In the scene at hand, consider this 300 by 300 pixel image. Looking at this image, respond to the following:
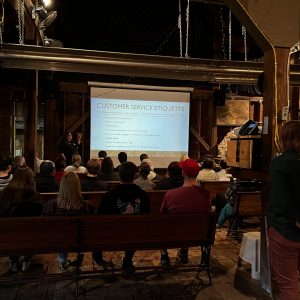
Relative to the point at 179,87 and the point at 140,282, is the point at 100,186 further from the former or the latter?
the point at 179,87

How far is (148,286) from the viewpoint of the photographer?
12.1ft

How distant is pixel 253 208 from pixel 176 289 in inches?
87.0

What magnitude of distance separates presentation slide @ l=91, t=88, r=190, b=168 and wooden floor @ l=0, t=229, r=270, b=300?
6.74m

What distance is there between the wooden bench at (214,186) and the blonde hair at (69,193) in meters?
3.05

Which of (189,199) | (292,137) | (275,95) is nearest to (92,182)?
(189,199)

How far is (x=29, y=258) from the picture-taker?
414cm

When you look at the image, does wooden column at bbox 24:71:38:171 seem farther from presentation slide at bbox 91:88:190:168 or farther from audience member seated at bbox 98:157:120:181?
audience member seated at bbox 98:157:120:181

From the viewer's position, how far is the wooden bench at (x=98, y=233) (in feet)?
10.9

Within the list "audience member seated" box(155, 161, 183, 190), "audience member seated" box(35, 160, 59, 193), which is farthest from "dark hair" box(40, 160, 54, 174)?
"audience member seated" box(155, 161, 183, 190)

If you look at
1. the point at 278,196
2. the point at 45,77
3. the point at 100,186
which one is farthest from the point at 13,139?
the point at 278,196

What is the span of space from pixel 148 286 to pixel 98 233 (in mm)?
Result: 766

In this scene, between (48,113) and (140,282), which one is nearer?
(140,282)

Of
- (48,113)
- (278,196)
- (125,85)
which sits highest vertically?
(125,85)

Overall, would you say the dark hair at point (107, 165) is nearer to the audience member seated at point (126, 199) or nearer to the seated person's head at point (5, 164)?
the seated person's head at point (5, 164)
